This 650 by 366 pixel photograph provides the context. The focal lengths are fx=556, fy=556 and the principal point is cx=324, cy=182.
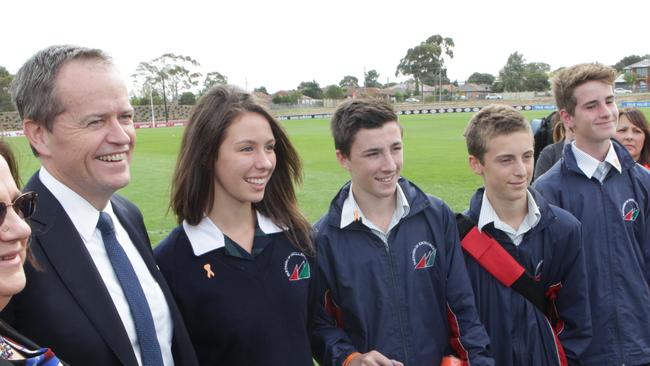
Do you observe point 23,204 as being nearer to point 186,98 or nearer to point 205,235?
point 205,235

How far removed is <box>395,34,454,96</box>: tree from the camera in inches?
3701

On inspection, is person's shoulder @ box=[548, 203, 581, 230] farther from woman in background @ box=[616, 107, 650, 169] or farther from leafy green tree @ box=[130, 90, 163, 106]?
leafy green tree @ box=[130, 90, 163, 106]

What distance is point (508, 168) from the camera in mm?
3029

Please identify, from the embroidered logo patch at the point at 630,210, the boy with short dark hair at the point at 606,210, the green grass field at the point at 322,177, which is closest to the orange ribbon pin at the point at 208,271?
the boy with short dark hair at the point at 606,210

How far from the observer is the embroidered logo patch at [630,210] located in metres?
3.19

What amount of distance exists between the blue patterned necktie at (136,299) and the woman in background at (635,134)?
14.6ft

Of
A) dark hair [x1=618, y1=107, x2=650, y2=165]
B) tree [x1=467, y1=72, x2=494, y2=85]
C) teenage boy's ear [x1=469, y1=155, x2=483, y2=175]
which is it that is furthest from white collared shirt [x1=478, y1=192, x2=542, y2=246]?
tree [x1=467, y1=72, x2=494, y2=85]

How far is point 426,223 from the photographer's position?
2.79 m

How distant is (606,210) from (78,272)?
9.04ft

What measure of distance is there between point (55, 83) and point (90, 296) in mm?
780

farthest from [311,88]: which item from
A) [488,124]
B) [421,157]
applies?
[488,124]

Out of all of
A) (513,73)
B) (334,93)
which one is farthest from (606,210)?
(513,73)

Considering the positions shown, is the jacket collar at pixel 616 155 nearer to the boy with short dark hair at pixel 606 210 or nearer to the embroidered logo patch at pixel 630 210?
the boy with short dark hair at pixel 606 210

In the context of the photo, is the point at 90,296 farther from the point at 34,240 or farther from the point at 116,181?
the point at 116,181
